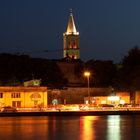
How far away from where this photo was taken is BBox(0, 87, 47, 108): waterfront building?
117 metres

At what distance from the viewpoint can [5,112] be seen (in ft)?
332

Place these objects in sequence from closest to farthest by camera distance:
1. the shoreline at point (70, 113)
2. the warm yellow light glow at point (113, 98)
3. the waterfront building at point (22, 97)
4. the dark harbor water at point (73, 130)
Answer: the dark harbor water at point (73, 130) → the shoreline at point (70, 113) → the warm yellow light glow at point (113, 98) → the waterfront building at point (22, 97)

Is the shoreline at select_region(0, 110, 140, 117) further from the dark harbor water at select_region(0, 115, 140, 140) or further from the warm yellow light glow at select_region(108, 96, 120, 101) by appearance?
the warm yellow light glow at select_region(108, 96, 120, 101)

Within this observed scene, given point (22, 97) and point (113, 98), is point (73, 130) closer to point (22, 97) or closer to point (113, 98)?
point (113, 98)

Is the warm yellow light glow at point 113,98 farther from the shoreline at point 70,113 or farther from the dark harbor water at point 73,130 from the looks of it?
the dark harbor water at point 73,130

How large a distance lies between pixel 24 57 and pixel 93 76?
14604 mm

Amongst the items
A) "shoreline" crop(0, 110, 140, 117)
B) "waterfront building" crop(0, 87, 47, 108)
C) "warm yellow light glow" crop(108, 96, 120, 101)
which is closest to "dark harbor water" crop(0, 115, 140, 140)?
"shoreline" crop(0, 110, 140, 117)

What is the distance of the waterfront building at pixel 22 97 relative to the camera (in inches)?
4609

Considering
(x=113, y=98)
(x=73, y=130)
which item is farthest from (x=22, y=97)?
(x=73, y=130)

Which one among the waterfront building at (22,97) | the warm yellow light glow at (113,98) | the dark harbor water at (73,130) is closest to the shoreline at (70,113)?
the dark harbor water at (73,130)

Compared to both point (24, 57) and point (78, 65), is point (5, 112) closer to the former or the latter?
point (24, 57)

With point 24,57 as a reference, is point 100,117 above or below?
below

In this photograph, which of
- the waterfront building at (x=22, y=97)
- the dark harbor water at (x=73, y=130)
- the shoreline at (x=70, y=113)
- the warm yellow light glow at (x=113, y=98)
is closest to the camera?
the dark harbor water at (x=73, y=130)

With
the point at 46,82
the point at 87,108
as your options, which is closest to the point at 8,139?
the point at 87,108
